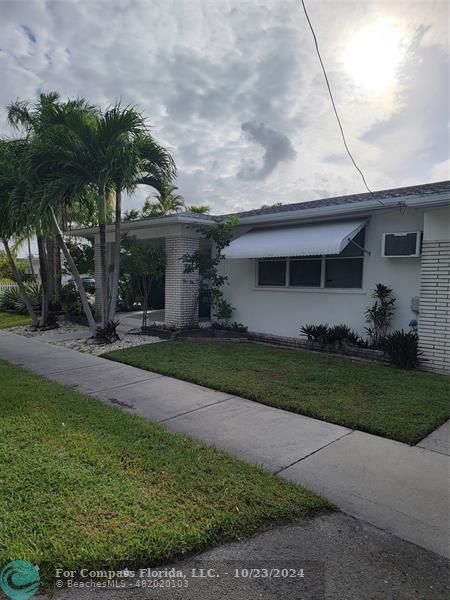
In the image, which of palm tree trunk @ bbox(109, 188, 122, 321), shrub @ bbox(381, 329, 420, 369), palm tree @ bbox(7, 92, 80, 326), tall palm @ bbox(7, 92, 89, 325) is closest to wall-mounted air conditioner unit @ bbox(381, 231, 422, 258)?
shrub @ bbox(381, 329, 420, 369)

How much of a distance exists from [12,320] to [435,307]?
1652cm

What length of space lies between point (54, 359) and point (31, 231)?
5557 millimetres

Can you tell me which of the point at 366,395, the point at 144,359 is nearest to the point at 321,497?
the point at 366,395

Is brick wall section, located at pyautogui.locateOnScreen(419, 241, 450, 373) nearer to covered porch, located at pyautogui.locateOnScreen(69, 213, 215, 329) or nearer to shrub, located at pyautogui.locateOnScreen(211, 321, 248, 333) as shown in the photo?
shrub, located at pyautogui.locateOnScreen(211, 321, 248, 333)

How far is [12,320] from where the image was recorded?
56.1ft

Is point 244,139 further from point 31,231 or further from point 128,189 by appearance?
point 31,231

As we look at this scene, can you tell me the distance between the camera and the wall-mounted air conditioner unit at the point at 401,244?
905 cm

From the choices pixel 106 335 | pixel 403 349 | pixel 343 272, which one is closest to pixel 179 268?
pixel 106 335

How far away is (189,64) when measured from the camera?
9.94 m

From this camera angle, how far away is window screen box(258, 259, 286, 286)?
40.2 feet

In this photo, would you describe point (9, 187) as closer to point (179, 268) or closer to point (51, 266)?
point (51, 266)

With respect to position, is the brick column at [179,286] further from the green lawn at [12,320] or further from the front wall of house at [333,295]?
the green lawn at [12,320]

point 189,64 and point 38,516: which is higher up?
point 189,64

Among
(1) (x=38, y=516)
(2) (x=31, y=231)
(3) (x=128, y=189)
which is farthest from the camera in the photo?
(2) (x=31, y=231)
